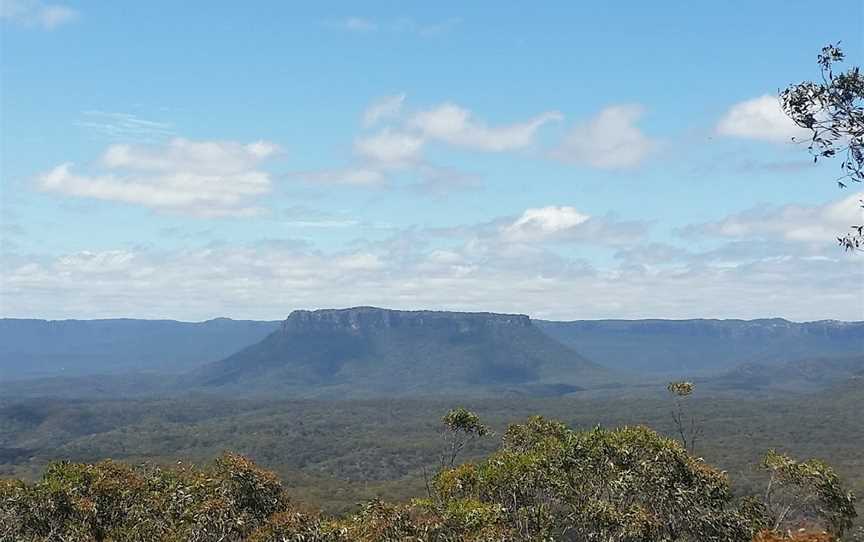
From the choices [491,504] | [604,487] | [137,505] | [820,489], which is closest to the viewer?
[491,504]

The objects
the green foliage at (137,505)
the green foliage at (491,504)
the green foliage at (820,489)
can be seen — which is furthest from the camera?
the green foliage at (820,489)

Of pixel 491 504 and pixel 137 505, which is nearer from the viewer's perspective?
pixel 491 504

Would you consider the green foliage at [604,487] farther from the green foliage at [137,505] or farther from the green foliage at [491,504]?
the green foliage at [137,505]

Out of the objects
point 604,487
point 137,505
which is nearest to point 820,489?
point 604,487

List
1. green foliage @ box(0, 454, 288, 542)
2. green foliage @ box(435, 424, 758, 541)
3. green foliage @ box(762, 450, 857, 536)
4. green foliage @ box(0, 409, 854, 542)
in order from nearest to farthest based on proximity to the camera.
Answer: green foliage @ box(0, 409, 854, 542) < green foliage @ box(435, 424, 758, 541) < green foliage @ box(0, 454, 288, 542) < green foliage @ box(762, 450, 857, 536)

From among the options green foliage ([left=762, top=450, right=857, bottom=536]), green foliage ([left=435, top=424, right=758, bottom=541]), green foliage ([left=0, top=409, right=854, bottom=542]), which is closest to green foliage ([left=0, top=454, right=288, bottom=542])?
green foliage ([left=0, top=409, right=854, bottom=542])

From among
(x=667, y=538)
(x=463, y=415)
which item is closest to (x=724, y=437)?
(x=463, y=415)

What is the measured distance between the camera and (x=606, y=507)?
3125 cm

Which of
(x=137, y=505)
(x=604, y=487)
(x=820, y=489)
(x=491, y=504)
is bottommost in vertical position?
(x=137, y=505)

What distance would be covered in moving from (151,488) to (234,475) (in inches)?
235

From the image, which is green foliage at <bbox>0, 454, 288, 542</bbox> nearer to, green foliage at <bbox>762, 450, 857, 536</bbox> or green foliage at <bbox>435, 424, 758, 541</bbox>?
green foliage at <bbox>435, 424, 758, 541</bbox>

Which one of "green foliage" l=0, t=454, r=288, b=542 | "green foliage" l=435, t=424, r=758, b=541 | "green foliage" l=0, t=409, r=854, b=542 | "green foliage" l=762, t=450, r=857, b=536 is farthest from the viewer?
"green foliage" l=762, t=450, r=857, b=536

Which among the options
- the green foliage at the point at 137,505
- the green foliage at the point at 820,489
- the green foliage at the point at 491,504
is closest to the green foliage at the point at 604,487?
the green foliage at the point at 491,504

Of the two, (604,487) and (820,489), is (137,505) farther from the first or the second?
(820,489)
